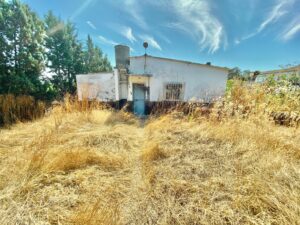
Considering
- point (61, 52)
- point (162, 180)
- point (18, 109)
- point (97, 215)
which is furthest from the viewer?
point (61, 52)

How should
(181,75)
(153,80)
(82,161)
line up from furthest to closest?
(181,75) < (153,80) < (82,161)

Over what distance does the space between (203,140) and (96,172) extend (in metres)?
2.13

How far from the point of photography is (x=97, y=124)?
487 centimetres

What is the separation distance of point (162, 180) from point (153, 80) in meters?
7.16

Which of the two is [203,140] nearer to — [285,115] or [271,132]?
[271,132]

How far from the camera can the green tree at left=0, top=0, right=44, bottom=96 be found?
344 inches

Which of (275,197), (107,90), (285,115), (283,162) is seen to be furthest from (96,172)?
(107,90)

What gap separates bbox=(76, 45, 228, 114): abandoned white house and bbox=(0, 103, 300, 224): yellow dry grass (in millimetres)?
5481

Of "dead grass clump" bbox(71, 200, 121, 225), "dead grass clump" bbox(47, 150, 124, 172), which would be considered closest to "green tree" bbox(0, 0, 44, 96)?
→ "dead grass clump" bbox(47, 150, 124, 172)

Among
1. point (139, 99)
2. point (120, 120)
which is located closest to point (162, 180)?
point (120, 120)

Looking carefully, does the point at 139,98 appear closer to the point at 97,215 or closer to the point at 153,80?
the point at 153,80

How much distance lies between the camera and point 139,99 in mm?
8898

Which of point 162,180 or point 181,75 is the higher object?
point 181,75

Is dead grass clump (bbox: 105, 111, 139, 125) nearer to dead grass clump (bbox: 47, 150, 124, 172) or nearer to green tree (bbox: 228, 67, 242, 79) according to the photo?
dead grass clump (bbox: 47, 150, 124, 172)
